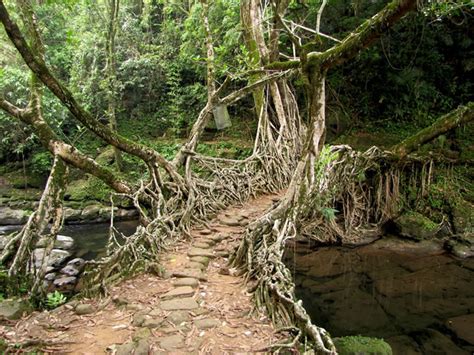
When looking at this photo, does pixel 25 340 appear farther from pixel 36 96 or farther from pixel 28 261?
pixel 36 96

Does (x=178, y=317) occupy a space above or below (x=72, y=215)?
below

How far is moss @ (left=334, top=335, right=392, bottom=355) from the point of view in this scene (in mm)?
2859

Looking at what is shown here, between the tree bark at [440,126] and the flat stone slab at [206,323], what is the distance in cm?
480

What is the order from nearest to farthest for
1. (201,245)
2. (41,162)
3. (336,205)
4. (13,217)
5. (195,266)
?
1. (195,266)
2. (201,245)
3. (336,205)
4. (13,217)
5. (41,162)

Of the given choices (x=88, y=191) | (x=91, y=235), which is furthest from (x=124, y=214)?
(x=88, y=191)

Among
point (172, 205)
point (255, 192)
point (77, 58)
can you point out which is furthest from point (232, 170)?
point (77, 58)

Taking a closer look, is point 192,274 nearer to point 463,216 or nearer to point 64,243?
point 64,243

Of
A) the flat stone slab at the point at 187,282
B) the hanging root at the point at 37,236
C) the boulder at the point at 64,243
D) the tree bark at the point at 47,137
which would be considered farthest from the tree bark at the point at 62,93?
the boulder at the point at 64,243

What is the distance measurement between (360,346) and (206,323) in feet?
4.07

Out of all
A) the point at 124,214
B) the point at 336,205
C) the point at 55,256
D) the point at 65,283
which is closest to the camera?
the point at 65,283

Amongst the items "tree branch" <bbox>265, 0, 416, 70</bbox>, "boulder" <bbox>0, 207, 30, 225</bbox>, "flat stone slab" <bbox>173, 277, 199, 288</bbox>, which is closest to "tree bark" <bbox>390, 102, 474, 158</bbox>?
"tree branch" <bbox>265, 0, 416, 70</bbox>

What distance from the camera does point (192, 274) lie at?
12.4 ft

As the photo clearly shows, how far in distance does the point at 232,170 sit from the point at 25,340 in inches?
189

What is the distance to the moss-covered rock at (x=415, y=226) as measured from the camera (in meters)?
6.65
